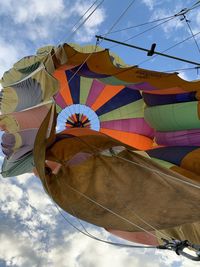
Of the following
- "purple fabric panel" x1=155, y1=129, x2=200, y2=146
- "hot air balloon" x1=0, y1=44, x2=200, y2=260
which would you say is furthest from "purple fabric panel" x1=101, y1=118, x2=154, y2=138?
"purple fabric panel" x1=155, y1=129, x2=200, y2=146

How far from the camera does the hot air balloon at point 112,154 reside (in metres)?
4.50

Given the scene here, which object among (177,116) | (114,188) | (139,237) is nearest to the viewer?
(114,188)

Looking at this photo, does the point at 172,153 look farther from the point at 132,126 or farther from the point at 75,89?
the point at 75,89

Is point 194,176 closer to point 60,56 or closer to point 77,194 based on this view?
point 77,194

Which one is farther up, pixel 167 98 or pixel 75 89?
pixel 75 89

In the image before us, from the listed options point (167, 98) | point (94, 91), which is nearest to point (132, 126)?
point (94, 91)

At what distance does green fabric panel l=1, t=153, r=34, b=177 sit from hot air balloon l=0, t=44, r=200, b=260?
3cm

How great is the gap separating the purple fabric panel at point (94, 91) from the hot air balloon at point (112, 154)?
1393 millimetres

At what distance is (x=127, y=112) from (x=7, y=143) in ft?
14.3

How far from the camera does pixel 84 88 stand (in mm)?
10922

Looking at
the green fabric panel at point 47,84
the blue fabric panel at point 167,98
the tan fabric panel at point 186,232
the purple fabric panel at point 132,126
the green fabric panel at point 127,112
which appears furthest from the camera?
the green fabric panel at point 127,112

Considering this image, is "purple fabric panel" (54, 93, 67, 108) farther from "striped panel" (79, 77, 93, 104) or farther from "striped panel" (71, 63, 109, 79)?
"striped panel" (71, 63, 109, 79)

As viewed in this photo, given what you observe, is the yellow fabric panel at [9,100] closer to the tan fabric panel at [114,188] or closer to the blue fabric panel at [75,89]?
the tan fabric panel at [114,188]

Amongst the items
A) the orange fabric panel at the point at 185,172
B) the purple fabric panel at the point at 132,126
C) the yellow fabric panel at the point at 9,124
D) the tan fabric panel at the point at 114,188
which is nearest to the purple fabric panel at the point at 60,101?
the purple fabric panel at the point at 132,126
